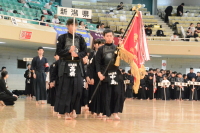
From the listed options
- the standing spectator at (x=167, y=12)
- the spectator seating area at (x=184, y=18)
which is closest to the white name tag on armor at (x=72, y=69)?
the spectator seating area at (x=184, y=18)

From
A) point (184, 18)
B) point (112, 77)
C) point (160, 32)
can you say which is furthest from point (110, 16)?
point (112, 77)

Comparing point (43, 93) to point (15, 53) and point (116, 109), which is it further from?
point (15, 53)

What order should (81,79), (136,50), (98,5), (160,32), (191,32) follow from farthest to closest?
(98,5), (160,32), (191,32), (136,50), (81,79)

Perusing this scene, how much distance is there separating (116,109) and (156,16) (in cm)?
2282

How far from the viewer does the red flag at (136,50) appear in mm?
7246

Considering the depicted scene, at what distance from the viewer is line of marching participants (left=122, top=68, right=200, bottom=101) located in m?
19.6

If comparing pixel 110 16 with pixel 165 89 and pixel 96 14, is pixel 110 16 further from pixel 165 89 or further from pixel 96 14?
pixel 165 89

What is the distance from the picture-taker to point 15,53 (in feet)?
67.6

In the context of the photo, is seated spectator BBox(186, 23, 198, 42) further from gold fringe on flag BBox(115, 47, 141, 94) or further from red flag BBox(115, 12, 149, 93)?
gold fringe on flag BBox(115, 47, 141, 94)

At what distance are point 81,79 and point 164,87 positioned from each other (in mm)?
13189

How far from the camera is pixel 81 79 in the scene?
6891 millimetres

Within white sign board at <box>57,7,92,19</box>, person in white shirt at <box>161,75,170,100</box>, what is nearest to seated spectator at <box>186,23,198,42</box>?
person in white shirt at <box>161,75,170,100</box>

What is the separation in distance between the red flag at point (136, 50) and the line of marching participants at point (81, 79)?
0.27 metres

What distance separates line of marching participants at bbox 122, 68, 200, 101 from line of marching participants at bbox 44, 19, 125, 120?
39.9 ft
